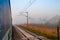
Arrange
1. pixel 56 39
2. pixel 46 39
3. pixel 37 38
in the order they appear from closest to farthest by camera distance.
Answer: pixel 56 39 → pixel 46 39 → pixel 37 38

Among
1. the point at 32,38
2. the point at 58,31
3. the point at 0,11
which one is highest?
the point at 0,11

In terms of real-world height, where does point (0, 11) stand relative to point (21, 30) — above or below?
above

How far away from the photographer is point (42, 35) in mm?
5078

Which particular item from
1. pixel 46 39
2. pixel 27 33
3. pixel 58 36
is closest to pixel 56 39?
pixel 58 36

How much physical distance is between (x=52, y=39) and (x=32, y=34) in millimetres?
1156

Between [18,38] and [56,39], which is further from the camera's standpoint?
[18,38]

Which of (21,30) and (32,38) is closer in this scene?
(32,38)

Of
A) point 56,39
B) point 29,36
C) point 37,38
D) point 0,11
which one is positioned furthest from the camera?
point 29,36

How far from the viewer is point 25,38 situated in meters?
5.45

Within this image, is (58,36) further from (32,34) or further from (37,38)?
(32,34)

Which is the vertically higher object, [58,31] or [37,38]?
[58,31]

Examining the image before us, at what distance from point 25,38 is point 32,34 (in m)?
0.40

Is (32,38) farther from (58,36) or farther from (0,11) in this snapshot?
(0,11)

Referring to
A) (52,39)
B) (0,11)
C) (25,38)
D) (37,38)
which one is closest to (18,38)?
(25,38)
